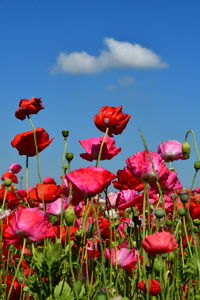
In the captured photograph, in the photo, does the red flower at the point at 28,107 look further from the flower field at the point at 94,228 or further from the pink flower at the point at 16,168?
the pink flower at the point at 16,168

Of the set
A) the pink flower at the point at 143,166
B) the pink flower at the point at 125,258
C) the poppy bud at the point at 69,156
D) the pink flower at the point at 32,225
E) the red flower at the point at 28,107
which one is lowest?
the pink flower at the point at 125,258

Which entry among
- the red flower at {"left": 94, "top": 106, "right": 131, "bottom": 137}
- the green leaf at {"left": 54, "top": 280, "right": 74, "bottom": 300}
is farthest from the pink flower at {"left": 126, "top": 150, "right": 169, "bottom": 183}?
the green leaf at {"left": 54, "top": 280, "right": 74, "bottom": 300}

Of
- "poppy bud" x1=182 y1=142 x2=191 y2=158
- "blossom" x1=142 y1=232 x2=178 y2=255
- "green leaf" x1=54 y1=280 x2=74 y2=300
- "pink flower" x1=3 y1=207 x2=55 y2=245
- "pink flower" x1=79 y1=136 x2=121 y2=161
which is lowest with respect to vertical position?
"green leaf" x1=54 y1=280 x2=74 y2=300

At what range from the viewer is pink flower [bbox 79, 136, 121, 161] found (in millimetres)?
2223

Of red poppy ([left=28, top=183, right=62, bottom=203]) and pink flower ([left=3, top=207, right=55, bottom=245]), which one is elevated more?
red poppy ([left=28, top=183, right=62, bottom=203])

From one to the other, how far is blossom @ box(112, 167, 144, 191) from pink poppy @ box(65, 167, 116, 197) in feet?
1.43

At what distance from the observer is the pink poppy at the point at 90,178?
5.37 feet

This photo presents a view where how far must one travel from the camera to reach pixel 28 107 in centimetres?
218

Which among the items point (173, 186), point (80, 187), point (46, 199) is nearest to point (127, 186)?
point (173, 186)

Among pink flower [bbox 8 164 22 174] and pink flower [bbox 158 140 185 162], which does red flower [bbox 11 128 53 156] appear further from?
pink flower [bbox 8 164 22 174]

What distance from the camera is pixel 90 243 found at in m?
2.56

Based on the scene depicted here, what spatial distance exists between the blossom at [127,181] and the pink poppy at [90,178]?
0.44 m

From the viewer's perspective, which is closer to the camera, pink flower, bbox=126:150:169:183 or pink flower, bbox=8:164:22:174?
pink flower, bbox=126:150:169:183

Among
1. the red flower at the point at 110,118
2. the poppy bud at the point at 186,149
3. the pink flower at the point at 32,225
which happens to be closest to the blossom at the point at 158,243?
the pink flower at the point at 32,225
